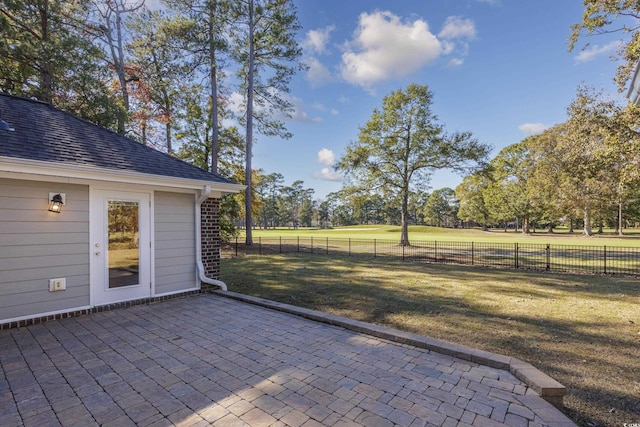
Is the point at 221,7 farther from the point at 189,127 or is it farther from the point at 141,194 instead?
the point at 141,194

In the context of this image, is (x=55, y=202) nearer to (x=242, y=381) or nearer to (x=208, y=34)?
(x=242, y=381)

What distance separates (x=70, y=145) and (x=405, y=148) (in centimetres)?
1774

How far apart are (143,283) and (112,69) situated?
12.6 meters

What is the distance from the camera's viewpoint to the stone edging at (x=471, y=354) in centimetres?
245

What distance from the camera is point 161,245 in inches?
216

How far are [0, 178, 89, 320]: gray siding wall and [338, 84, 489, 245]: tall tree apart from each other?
52.6 feet

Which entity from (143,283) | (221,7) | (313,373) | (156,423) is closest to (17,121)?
(143,283)

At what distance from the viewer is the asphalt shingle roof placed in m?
4.27

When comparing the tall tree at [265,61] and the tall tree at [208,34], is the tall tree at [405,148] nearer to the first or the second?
the tall tree at [265,61]

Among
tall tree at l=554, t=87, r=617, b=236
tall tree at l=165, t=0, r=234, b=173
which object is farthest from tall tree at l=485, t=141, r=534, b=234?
tall tree at l=165, t=0, r=234, b=173

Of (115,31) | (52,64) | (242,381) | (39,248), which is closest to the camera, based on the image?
(242,381)

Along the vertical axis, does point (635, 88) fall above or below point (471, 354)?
above

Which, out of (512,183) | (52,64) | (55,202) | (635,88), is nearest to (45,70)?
(52,64)

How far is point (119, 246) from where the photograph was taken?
4.96 metres
